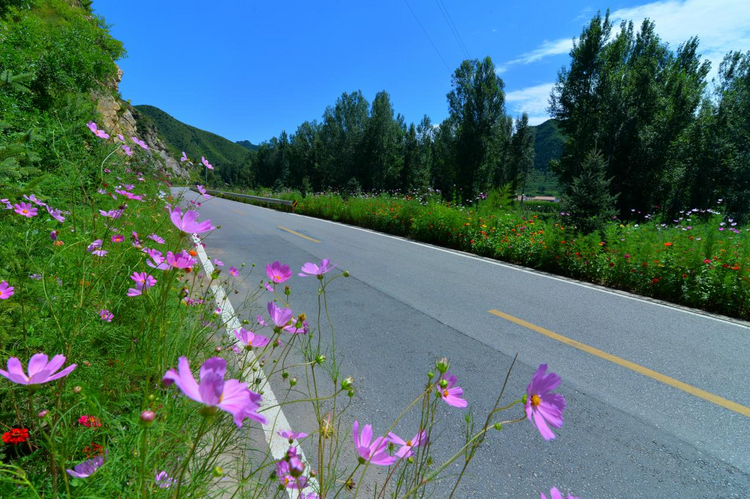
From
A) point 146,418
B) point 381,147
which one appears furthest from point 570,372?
point 381,147

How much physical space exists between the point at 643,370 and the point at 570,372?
68 cm

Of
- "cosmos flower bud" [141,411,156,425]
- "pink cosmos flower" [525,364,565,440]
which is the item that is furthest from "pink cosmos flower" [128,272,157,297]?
"pink cosmos flower" [525,364,565,440]

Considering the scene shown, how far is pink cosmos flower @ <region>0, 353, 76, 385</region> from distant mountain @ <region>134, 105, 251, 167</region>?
353 feet

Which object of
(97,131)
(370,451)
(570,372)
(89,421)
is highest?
→ (97,131)

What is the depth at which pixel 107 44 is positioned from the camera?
10.7 metres

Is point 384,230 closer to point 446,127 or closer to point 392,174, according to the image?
point 446,127

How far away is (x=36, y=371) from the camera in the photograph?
73 cm

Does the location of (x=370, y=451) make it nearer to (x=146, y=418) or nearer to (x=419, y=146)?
(x=146, y=418)

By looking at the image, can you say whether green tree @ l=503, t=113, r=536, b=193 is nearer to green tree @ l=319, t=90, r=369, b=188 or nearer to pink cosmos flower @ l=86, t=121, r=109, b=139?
green tree @ l=319, t=90, r=369, b=188

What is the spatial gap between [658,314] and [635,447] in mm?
3333


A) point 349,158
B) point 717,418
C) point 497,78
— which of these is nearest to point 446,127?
point 497,78

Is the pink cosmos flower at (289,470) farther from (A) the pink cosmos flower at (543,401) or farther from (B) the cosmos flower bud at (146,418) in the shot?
(A) the pink cosmos flower at (543,401)

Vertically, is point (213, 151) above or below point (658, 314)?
above

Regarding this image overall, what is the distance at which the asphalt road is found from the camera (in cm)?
207
